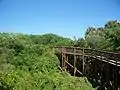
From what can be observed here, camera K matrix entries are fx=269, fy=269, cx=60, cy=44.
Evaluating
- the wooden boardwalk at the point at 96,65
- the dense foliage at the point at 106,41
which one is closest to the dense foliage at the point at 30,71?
the wooden boardwalk at the point at 96,65

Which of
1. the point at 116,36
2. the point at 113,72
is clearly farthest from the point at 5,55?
the point at 116,36

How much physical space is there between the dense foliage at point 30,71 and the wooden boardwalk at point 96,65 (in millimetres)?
1444

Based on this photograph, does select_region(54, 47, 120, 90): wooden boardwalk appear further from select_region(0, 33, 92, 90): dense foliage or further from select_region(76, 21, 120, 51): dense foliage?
select_region(76, 21, 120, 51): dense foliage

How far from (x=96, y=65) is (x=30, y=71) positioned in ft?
16.2

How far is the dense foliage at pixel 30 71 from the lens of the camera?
50.5ft

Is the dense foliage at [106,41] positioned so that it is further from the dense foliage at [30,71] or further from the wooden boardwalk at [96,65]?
the dense foliage at [30,71]

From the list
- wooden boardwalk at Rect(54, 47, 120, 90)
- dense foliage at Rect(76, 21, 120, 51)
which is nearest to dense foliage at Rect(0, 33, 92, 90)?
wooden boardwalk at Rect(54, 47, 120, 90)

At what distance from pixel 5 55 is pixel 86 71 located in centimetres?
671

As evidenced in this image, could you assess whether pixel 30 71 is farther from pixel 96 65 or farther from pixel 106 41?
pixel 106 41

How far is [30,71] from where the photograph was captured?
19.0m

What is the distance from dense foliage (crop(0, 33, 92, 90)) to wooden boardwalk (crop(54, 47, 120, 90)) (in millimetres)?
1444

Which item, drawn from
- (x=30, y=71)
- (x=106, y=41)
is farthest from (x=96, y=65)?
(x=106, y=41)

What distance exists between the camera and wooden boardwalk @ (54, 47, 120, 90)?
15.8 m

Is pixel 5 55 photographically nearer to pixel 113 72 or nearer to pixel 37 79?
pixel 37 79
